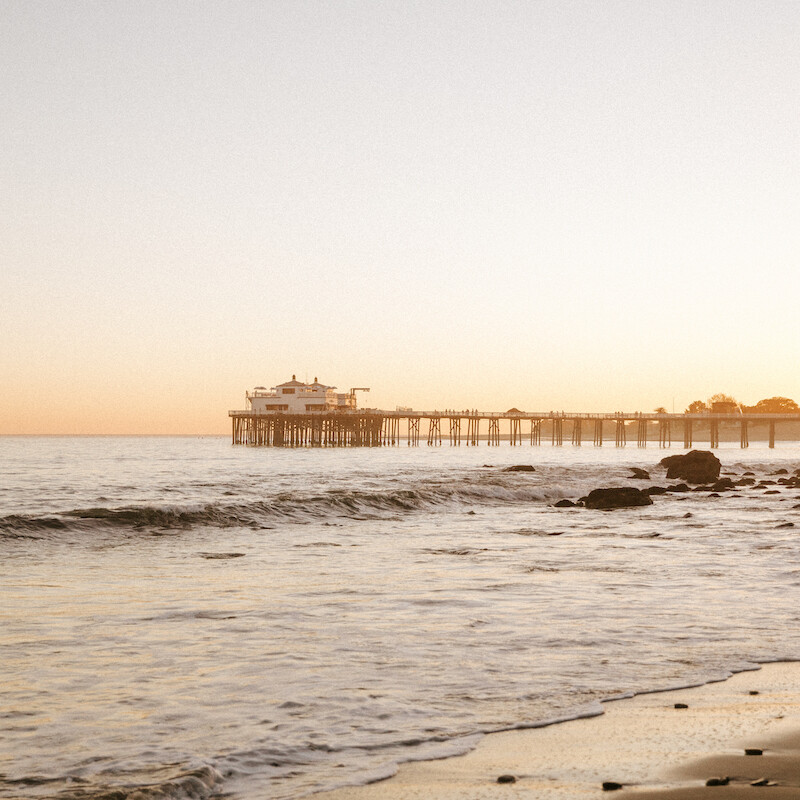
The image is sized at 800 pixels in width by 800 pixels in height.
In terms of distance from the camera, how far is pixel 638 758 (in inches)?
161

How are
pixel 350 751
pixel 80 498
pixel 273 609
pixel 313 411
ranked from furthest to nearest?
1. pixel 313 411
2. pixel 80 498
3. pixel 273 609
4. pixel 350 751

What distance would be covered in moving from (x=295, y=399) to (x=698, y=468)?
224 feet

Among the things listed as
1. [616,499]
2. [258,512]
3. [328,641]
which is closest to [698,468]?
[616,499]

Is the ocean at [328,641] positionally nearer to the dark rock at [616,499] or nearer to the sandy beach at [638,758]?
the sandy beach at [638,758]

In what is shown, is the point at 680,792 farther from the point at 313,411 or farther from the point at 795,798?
the point at 313,411

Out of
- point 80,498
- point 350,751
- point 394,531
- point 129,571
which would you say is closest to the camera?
point 350,751

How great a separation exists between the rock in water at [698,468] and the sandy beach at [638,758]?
1291 inches

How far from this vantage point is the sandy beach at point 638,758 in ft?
12.0

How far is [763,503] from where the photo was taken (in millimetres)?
23750

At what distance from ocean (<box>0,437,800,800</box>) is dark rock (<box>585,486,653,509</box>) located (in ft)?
23.9

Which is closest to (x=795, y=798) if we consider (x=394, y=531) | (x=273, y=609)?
(x=273, y=609)

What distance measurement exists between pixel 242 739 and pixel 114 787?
761 mm

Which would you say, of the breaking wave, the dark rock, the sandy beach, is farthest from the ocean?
the dark rock

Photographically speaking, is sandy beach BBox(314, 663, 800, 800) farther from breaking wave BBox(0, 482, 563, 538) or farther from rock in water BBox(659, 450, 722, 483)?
rock in water BBox(659, 450, 722, 483)
